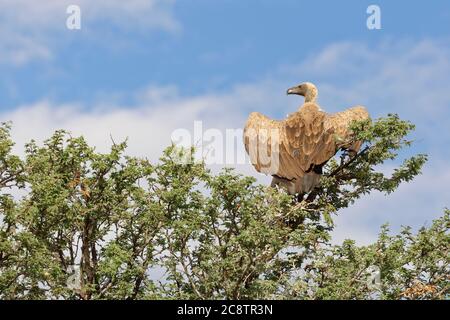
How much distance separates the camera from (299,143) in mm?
24484

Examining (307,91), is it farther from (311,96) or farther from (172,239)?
(172,239)

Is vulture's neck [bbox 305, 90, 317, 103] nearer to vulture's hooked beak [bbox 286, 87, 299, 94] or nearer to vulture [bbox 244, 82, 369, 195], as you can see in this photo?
vulture's hooked beak [bbox 286, 87, 299, 94]

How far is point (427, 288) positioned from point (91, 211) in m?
7.18

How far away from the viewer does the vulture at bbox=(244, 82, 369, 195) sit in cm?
2356

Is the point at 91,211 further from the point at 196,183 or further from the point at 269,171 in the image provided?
the point at 269,171

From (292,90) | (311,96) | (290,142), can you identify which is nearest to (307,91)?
(311,96)

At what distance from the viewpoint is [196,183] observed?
800 inches

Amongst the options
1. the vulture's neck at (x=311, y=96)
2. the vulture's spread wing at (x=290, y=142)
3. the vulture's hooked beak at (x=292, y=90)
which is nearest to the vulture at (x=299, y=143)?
the vulture's spread wing at (x=290, y=142)

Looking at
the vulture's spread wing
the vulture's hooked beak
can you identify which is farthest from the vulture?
the vulture's hooked beak

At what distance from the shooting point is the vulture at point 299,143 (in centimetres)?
2356

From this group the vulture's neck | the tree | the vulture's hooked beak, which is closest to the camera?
the tree

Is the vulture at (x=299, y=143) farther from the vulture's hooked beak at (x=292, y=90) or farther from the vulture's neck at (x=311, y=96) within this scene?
the vulture's hooked beak at (x=292, y=90)
